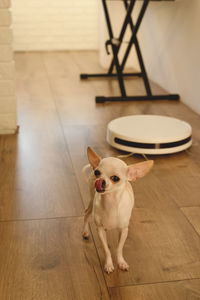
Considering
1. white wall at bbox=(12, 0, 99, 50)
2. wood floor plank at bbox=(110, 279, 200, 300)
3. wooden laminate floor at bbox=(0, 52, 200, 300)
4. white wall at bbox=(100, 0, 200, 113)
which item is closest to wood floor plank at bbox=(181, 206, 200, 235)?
wooden laminate floor at bbox=(0, 52, 200, 300)

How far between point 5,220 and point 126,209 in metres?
0.51

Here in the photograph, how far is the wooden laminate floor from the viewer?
1.19 meters

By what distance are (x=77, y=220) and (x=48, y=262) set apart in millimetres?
260

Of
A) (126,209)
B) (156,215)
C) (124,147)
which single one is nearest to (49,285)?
(126,209)

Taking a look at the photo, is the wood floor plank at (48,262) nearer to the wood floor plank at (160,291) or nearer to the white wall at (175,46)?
the wood floor plank at (160,291)

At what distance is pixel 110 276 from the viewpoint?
1.22m

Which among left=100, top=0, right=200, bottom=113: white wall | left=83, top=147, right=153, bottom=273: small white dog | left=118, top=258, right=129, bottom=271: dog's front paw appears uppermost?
left=83, top=147, right=153, bottom=273: small white dog

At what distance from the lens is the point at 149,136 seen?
6.85ft

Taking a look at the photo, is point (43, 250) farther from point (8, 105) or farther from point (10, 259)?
point (8, 105)

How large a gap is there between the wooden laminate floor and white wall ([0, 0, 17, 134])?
3.2 inches

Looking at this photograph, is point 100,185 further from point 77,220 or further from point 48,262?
point 77,220

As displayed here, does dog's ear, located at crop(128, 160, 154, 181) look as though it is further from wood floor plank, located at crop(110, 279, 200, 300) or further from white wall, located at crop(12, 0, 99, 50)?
white wall, located at crop(12, 0, 99, 50)

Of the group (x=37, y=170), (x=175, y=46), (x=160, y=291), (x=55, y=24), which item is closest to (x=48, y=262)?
(x=160, y=291)

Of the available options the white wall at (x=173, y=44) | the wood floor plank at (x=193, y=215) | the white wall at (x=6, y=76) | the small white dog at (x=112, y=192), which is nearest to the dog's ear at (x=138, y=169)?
the small white dog at (x=112, y=192)
